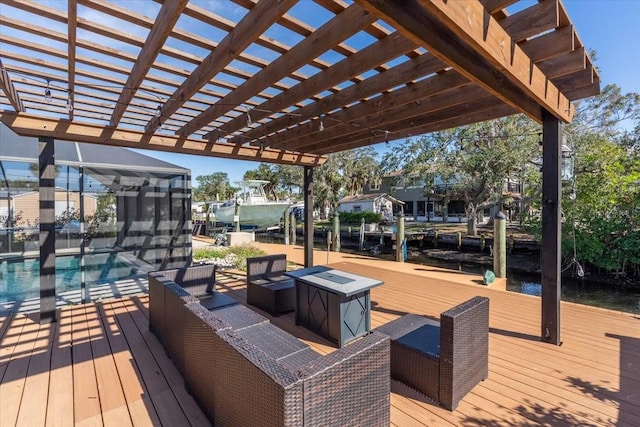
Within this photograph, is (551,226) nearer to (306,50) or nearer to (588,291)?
(306,50)

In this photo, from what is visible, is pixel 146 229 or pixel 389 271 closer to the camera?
pixel 146 229

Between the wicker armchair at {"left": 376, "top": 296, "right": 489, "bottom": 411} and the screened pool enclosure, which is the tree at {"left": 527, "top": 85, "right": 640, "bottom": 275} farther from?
the screened pool enclosure

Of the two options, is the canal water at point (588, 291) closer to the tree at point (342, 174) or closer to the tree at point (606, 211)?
the tree at point (606, 211)

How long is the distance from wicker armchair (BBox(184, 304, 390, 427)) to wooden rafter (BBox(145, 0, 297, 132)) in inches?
68.5

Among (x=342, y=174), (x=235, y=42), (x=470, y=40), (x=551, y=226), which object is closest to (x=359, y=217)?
(x=342, y=174)

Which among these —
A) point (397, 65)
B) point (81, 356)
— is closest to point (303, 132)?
point (397, 65)

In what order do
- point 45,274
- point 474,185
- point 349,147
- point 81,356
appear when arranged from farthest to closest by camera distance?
point 474,185 → point 349,147 → point 45,274 → point 81,356

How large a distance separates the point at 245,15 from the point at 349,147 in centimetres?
337

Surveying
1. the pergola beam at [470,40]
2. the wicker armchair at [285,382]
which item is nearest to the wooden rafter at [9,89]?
the wicker armchair at [285,382]

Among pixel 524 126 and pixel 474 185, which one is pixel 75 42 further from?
pixel 474 185

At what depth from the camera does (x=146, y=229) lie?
549cm

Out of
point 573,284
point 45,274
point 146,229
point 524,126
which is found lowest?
point 573,284

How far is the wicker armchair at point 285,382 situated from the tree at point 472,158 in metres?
12.6

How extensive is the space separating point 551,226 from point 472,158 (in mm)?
11743
